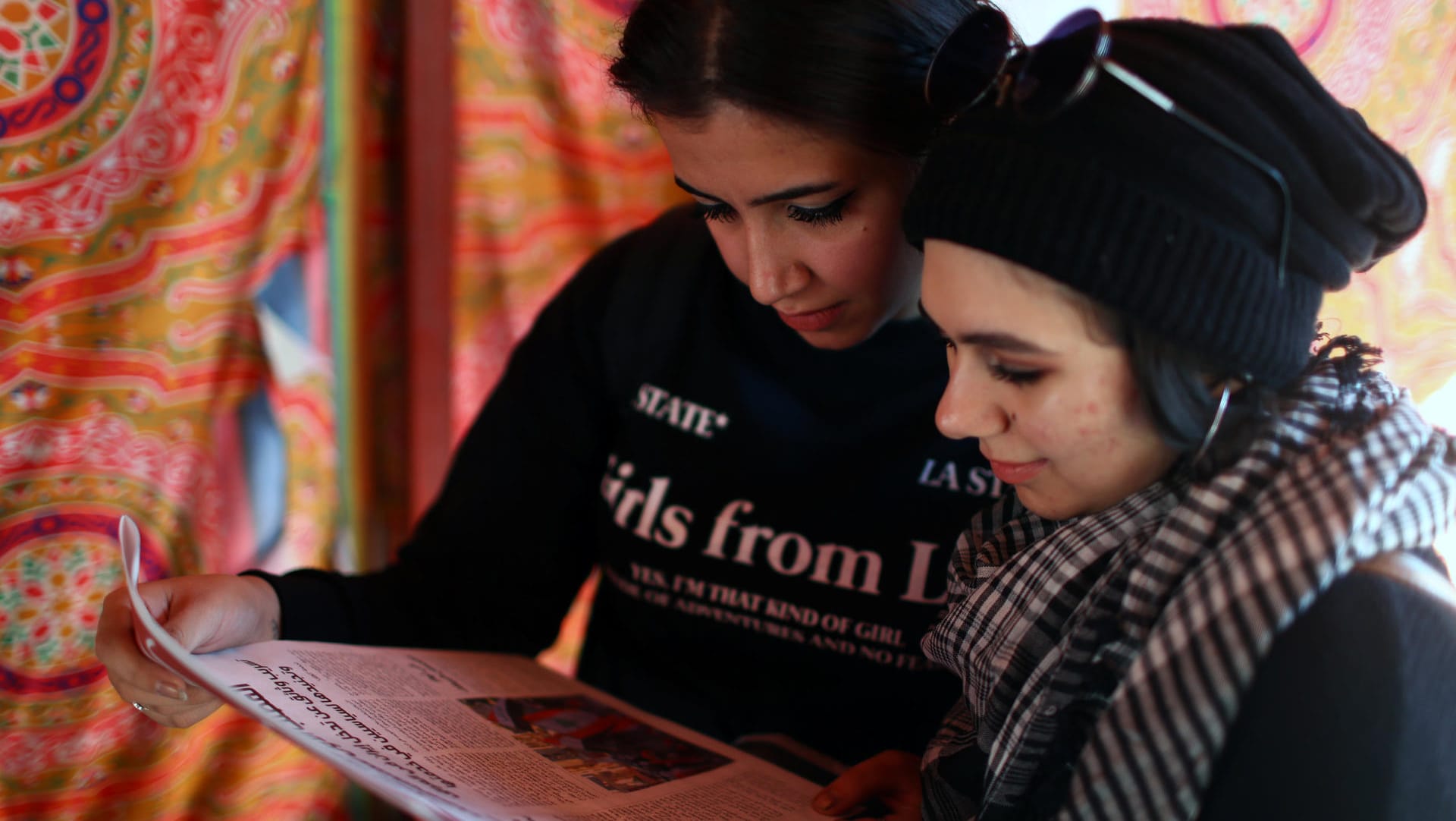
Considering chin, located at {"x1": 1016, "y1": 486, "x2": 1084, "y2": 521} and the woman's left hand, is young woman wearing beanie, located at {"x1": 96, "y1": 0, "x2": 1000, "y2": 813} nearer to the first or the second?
the woman's left hand

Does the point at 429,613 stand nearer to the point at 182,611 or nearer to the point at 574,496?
the point at 574,496

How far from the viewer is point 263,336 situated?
4.10ft

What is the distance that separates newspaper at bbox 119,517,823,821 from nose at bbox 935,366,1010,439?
360 millimetres

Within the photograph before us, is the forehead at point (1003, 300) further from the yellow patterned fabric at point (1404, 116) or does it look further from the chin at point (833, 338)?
the yellow patterned fabric at point (1404, 116)

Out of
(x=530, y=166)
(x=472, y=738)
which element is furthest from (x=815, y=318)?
(x=530, y=166)

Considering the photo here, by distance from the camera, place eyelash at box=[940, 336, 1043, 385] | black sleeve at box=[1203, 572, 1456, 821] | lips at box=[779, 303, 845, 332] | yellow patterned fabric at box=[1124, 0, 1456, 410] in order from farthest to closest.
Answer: yellow patterned fabric at box=[1124, 0, 1456, 410] < lips at box=[779, 303, 845, 332] < eyelash at box=[940, 336, 1043, 385] < black sleeve at box=[1203, 572, 1456, 821]

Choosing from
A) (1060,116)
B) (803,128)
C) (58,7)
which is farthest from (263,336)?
(1060,116)

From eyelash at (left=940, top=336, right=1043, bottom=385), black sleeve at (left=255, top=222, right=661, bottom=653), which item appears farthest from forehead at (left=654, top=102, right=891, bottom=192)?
black sleeve at (left=255, top=222, right=661, bottom=653)

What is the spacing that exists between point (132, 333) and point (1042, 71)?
102 cm

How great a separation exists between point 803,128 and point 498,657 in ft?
2.26

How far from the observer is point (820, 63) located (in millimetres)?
791

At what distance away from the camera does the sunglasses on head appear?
59cm

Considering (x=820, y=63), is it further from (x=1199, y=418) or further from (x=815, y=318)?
(x=1199, y=418)

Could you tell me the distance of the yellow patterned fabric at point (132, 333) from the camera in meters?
0.99
